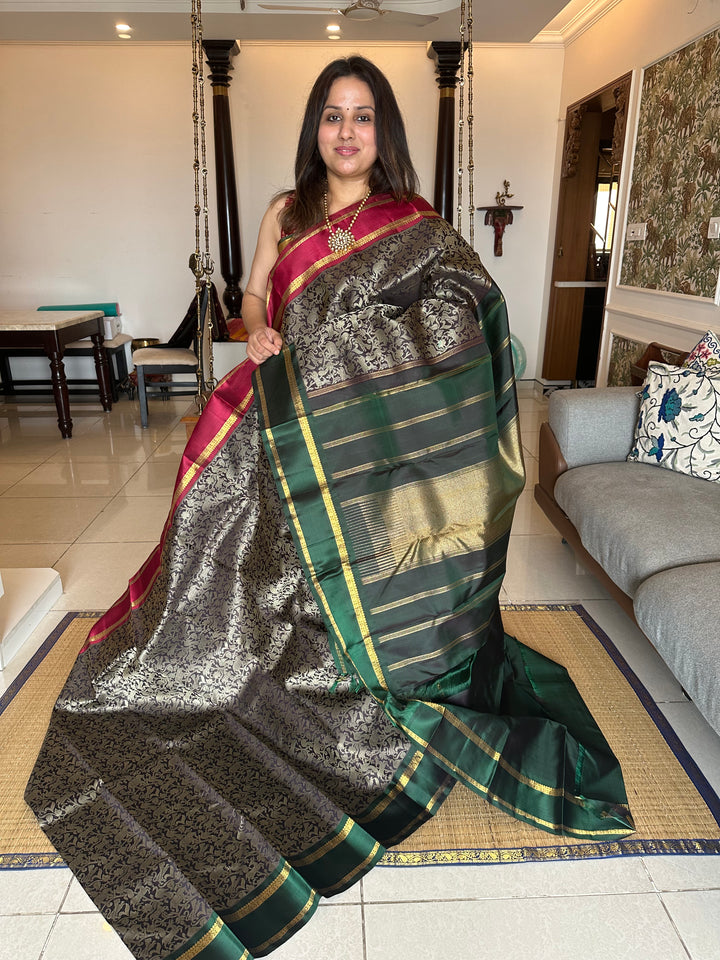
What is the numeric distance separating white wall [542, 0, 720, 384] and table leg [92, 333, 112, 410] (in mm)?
3610

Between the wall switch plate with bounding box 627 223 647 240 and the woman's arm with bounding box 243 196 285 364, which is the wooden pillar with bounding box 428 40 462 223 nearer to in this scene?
the wall switch plate with bounding box 627 223 647 240

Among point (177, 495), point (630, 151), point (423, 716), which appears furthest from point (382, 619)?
point (630, 151)

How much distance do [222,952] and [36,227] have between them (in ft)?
19.4

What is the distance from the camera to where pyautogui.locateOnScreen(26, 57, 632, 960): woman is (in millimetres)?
1456

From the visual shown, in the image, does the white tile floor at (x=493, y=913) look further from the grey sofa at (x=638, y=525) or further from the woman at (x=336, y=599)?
the grey sofa at (x=638, y=525)

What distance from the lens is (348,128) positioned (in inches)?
63.0

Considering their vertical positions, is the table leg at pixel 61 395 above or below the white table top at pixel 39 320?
below

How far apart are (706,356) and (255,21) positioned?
3.82 meters

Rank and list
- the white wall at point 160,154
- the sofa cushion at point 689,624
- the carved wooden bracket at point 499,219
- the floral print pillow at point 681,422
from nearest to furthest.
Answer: the sofa cushion at point 689,624
the floral print pillow at point 681,422
the white wall at point 160,154
the carved wooden bracket at point 499,219

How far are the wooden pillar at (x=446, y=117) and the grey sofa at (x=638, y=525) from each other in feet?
10.3

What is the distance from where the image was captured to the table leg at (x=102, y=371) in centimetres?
523

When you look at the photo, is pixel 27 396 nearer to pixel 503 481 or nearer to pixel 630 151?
pixel 630 151

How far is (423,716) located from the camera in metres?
1.52

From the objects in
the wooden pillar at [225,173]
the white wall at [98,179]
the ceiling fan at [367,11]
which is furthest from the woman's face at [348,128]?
the white wall at [98,179]
